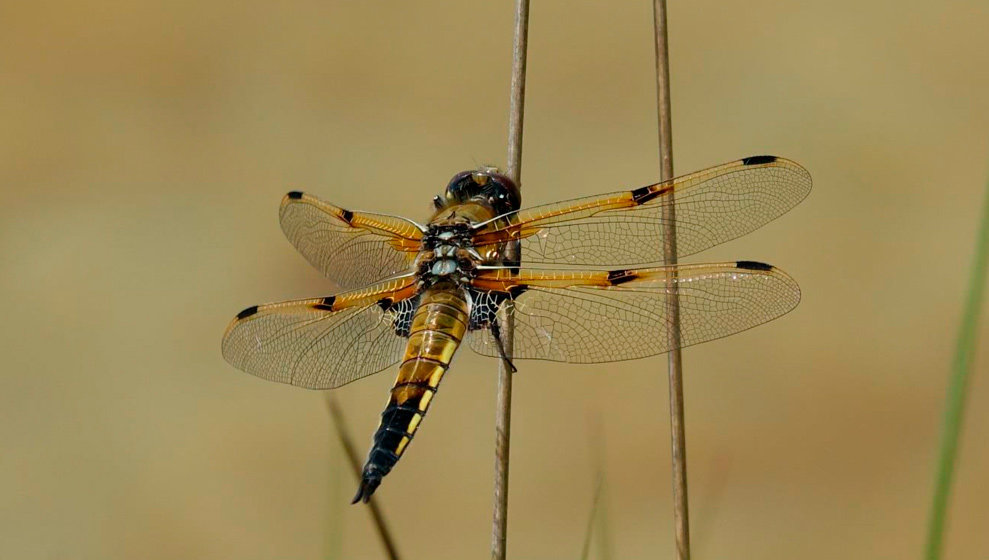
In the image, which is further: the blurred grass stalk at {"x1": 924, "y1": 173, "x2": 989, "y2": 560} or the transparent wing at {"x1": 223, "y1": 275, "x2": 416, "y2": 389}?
the transparent wing at {"x1": 223, "y1": 275, "x2": 416, "y2": 389}

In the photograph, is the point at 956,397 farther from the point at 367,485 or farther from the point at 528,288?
the point at 528,288

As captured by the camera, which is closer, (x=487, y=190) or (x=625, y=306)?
(x=625, y=306)

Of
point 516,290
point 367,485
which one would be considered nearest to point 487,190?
point 516,290

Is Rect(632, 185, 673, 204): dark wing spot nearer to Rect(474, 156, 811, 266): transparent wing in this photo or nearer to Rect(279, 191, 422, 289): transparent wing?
Rect(474, 156, 811, 266): transparent wing

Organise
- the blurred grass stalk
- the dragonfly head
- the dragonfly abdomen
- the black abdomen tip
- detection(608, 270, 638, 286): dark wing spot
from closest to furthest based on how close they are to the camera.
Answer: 1. the blurred grass stalk
2. the black abdomen tip
3. the dragonfly abdomen
4. detection(608, 270, 638, 286): dark wing spot
5. the dragonfly head

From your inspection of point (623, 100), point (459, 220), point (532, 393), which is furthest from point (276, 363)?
point (623, 100)

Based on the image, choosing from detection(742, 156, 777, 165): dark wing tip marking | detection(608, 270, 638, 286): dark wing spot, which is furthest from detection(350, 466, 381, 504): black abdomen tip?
detection(742, 156, 777, 165): dark wing tip marking

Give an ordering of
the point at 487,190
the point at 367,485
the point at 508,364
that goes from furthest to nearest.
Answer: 1. the point at 487,190
2. the point at 508,364
3. the point at 367,485

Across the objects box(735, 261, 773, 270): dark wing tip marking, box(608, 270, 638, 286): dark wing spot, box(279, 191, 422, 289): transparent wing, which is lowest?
box(608, 270, 638, 286): dark wing spot
